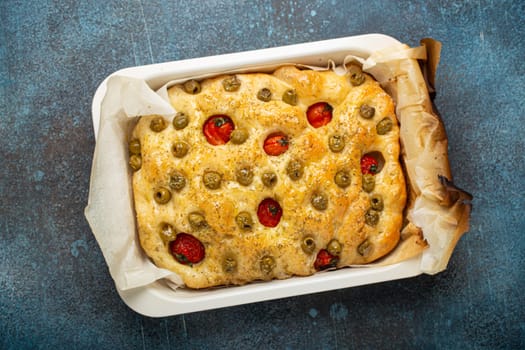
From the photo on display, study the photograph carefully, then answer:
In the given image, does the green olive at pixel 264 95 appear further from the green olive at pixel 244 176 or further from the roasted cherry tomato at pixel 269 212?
the roasted cherry tomato at pixel 269 212

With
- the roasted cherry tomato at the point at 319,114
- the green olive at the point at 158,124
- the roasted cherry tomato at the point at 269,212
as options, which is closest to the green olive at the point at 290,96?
the roasted cherry tomato at the point at 319,114

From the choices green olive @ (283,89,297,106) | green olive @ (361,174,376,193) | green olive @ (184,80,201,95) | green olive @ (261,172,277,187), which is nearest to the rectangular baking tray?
green olive @ (184,80,201,95)

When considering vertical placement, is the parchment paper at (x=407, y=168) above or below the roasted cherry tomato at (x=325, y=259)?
above

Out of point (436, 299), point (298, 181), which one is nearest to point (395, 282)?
point (436, 299)

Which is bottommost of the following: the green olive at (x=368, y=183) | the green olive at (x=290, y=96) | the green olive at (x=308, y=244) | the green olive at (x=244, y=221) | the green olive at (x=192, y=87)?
the green olive at (x=308, y=244)

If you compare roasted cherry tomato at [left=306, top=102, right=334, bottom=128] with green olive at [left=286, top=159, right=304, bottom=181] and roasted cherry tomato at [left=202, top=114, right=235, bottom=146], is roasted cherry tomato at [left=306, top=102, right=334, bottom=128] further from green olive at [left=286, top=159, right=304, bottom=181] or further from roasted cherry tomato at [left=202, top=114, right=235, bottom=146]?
roasted cherry tomato at [left=202, top=114, right=235, bottom=146]

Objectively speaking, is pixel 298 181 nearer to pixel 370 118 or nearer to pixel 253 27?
pixel 370 118
